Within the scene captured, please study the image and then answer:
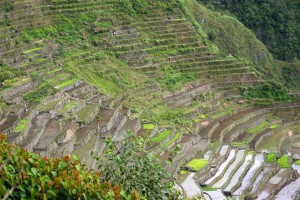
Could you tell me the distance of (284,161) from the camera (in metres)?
19.3

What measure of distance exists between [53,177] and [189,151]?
13.0 meters

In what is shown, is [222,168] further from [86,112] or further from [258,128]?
[258,128]

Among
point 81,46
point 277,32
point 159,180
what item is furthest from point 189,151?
point 277,32

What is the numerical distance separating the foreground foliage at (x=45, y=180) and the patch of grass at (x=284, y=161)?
48.3ft

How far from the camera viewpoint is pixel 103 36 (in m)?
24.1

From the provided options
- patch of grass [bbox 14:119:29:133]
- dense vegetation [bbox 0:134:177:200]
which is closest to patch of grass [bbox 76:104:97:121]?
patch of grass [bbox 14:119:29:133]

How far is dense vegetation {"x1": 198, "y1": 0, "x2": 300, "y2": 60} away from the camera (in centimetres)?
3812

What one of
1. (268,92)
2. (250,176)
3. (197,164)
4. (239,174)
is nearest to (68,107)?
(197,164)

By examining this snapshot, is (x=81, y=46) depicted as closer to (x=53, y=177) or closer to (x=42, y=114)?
(x=42, y=114)

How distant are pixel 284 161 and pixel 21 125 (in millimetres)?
9851

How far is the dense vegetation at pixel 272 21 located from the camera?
38.1m

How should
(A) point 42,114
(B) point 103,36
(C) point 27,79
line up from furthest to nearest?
(B) point 103,36
(C) point 27,79
(A) point 42,114

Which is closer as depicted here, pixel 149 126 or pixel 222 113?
pixel 149 126

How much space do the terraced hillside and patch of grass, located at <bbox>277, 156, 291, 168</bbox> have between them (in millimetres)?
35
